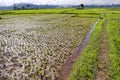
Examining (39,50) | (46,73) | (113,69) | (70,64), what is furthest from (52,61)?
(113,69)

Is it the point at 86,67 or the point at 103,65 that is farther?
the point at 103,65

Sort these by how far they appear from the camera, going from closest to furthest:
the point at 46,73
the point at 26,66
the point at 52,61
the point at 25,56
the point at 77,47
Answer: the point at 46,73 → the point at 26,66 → the point at 52,61 → the point at 25,56 → the point at 77,47

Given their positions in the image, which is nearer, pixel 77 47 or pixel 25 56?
pixel 25 56

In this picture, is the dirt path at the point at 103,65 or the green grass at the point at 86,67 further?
the dirt path at the point at 103,65

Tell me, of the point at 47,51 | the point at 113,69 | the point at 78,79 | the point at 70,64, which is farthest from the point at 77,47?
the point at 78,79

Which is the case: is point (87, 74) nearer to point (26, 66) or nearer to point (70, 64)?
point (70, 64)

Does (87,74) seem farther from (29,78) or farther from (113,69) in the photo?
(29,78)

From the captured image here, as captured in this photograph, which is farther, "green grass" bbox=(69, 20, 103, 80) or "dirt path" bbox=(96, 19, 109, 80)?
"dirt path" bbox=(96, 19, 109, 80)

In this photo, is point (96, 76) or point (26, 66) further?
point (26, 66)

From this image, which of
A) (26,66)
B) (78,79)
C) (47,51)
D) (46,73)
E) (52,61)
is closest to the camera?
(78,79)
